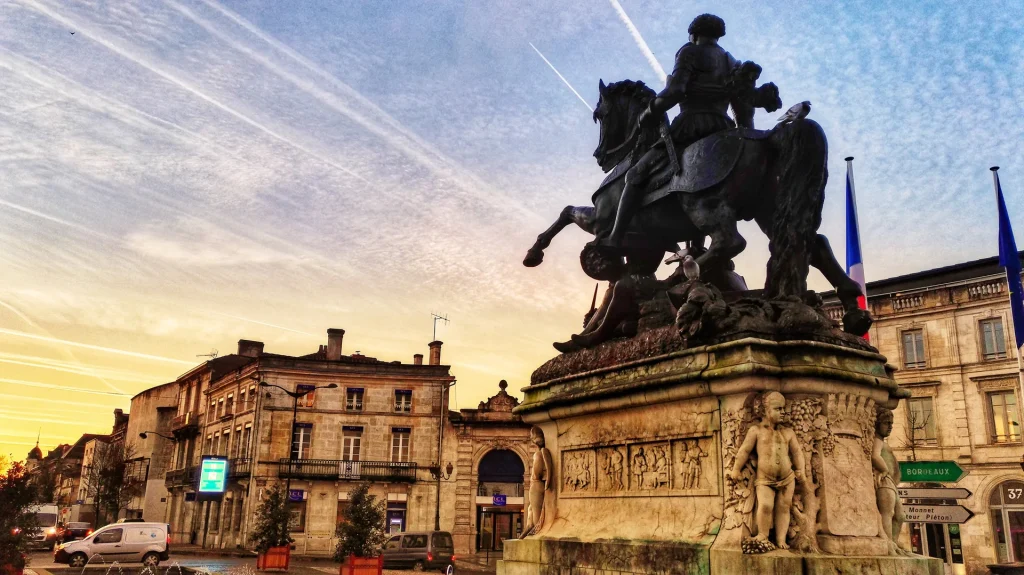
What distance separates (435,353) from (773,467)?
1742 inches

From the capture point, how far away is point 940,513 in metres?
14.2

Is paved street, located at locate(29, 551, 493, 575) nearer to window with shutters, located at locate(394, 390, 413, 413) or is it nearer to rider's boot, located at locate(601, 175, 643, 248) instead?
window with shutters, located at locate(394, 390, 413, 413)

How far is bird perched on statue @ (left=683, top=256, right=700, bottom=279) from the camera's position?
273 inches

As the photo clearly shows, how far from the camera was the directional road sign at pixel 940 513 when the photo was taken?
13.5 meters

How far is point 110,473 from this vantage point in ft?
218

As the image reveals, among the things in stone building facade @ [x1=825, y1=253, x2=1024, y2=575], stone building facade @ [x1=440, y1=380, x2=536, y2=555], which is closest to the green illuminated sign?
stone building facade @ [x1=440, y1=380, x2=536, y2=555]

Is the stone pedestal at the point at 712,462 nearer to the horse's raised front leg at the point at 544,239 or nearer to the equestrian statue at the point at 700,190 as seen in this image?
the equestrian statue at the point at 700,190

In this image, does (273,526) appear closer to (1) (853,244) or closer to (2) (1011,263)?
(1) (853,244)

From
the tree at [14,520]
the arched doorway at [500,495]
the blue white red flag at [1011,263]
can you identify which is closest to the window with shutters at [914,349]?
the blue white red flag at [1011,263]

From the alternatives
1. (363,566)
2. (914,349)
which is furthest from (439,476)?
(914,349)

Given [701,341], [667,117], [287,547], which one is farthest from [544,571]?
[287,547]

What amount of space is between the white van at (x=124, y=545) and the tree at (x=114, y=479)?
34324 millimetres

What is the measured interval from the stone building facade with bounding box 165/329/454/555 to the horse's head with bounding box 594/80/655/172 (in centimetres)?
3768

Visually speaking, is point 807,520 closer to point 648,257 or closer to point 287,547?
point 648,257
